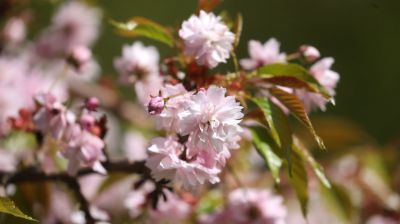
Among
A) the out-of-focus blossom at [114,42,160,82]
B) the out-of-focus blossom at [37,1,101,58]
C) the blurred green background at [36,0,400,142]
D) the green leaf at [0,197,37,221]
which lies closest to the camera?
the green leaf at [0,197,37,221]

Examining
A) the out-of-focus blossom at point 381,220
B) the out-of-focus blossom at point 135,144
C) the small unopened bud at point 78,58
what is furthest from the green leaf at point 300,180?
the out-of-focus blossom at point 135,144

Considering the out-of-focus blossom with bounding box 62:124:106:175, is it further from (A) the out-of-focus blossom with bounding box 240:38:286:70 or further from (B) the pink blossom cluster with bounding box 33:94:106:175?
(A) the out-of-focus blossom with bounding box 240:38:286:70

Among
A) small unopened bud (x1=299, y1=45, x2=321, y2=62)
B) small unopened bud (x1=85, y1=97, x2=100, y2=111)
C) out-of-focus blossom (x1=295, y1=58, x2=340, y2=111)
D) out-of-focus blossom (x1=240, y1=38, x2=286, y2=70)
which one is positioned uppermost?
small unopened bud (x1=85, y1=97, x2=100, y2=111)

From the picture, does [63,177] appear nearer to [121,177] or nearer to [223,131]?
[121,177]

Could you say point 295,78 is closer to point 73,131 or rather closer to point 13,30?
point 73,131

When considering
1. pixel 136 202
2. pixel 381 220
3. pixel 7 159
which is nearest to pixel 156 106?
pixel 136 202

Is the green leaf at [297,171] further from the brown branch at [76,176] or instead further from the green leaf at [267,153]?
the brown branch at [76,176]

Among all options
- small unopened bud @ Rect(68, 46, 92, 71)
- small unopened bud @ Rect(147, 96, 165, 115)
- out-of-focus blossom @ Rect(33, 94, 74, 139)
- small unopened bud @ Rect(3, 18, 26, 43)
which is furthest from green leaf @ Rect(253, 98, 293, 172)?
small unopened bud @ Rect(3, 18, 26, 43)
